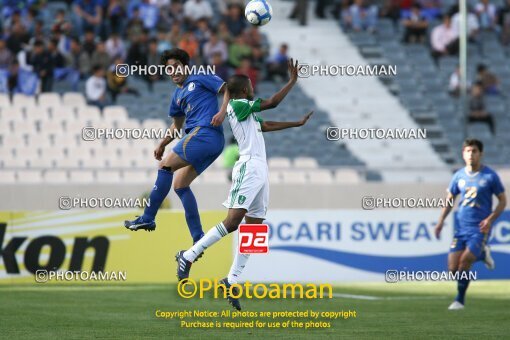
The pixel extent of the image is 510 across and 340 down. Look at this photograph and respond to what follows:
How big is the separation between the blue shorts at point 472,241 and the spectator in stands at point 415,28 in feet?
40.7

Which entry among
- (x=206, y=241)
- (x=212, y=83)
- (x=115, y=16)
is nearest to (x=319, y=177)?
(x=115, y=16)

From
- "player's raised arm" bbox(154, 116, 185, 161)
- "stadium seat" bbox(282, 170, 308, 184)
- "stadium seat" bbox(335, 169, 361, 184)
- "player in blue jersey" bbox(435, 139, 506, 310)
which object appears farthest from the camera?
"stadium seat" bbox(335, 169, 361, 184)

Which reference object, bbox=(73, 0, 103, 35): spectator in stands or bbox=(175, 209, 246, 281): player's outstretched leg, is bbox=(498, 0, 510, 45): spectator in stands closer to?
bbox=(73, 0, 103, 35): spectator in stands

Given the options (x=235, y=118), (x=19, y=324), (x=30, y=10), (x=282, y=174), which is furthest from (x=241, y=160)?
(x=30, y=10)

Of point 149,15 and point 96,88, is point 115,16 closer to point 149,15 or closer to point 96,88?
point 149,15

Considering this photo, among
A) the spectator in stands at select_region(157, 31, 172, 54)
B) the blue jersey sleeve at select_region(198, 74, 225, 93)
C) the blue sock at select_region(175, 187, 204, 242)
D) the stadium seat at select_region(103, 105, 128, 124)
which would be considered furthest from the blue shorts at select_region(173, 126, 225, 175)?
the spectator in stands at select_region(157, 31, 172, 54)

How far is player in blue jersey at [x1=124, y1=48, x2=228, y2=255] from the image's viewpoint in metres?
13.7

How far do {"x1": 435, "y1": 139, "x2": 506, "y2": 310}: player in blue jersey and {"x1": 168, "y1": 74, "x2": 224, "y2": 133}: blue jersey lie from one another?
4046mm

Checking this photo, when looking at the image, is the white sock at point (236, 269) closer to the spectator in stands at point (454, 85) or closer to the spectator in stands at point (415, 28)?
the spectator in stands at point (454, 85)

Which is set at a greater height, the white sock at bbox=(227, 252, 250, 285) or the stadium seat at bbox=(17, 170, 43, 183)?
the stadium seat at bbox=(17, 170, 43, 183)

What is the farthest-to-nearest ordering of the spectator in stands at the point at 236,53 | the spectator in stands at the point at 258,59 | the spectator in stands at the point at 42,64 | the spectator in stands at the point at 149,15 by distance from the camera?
the spectator in stands at the point at 149,15 < the spectator in stands at the point at 258,59 < the spectator in stands at the point at 236,53 < the spectator in stands at the point at 42,64

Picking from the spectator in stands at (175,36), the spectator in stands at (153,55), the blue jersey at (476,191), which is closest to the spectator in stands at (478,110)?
the spectator in stands at (175,36)

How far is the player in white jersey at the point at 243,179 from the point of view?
44.0 feet

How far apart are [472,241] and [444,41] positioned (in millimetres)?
12631
